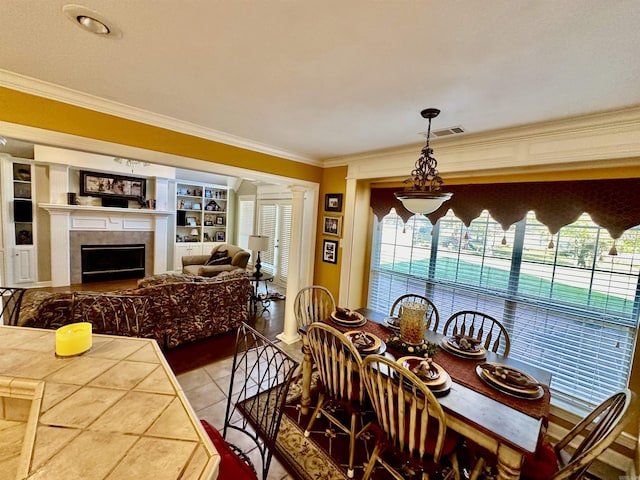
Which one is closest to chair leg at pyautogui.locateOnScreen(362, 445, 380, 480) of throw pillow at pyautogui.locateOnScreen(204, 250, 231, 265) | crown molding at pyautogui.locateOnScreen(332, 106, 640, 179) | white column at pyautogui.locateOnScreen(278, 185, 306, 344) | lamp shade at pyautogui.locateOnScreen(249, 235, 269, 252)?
white column at pyautogui.locateOnScreen(278, 185, 306, 344)

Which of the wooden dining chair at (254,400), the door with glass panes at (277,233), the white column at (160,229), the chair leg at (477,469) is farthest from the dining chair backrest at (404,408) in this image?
the white column at (160,229)

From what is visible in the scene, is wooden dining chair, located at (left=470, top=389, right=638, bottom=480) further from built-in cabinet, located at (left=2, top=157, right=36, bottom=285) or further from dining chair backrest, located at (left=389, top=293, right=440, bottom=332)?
built-in cabinet, located at (left=2, top=157, right=36, bottom=285)

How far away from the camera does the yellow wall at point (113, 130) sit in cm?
194

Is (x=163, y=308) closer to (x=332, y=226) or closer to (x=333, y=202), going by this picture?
(x=332, y=226)

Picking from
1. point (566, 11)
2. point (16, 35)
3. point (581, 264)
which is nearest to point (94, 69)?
point (16, 35)

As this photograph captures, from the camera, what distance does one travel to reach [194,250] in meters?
7.60

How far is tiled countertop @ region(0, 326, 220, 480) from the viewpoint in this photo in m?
0.67

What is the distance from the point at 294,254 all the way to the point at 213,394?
1.92 m

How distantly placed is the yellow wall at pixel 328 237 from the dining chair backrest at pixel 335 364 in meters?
1.72

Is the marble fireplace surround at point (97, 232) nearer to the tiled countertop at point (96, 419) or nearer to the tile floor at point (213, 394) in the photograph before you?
the tile floor at point (213, 394)

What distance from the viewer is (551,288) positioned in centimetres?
249

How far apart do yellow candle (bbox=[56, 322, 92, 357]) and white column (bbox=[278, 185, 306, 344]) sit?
273 cm

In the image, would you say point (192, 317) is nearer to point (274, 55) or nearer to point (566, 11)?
point (274, 55)

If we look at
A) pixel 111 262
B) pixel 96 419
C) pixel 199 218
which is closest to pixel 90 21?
pixel 96 419
